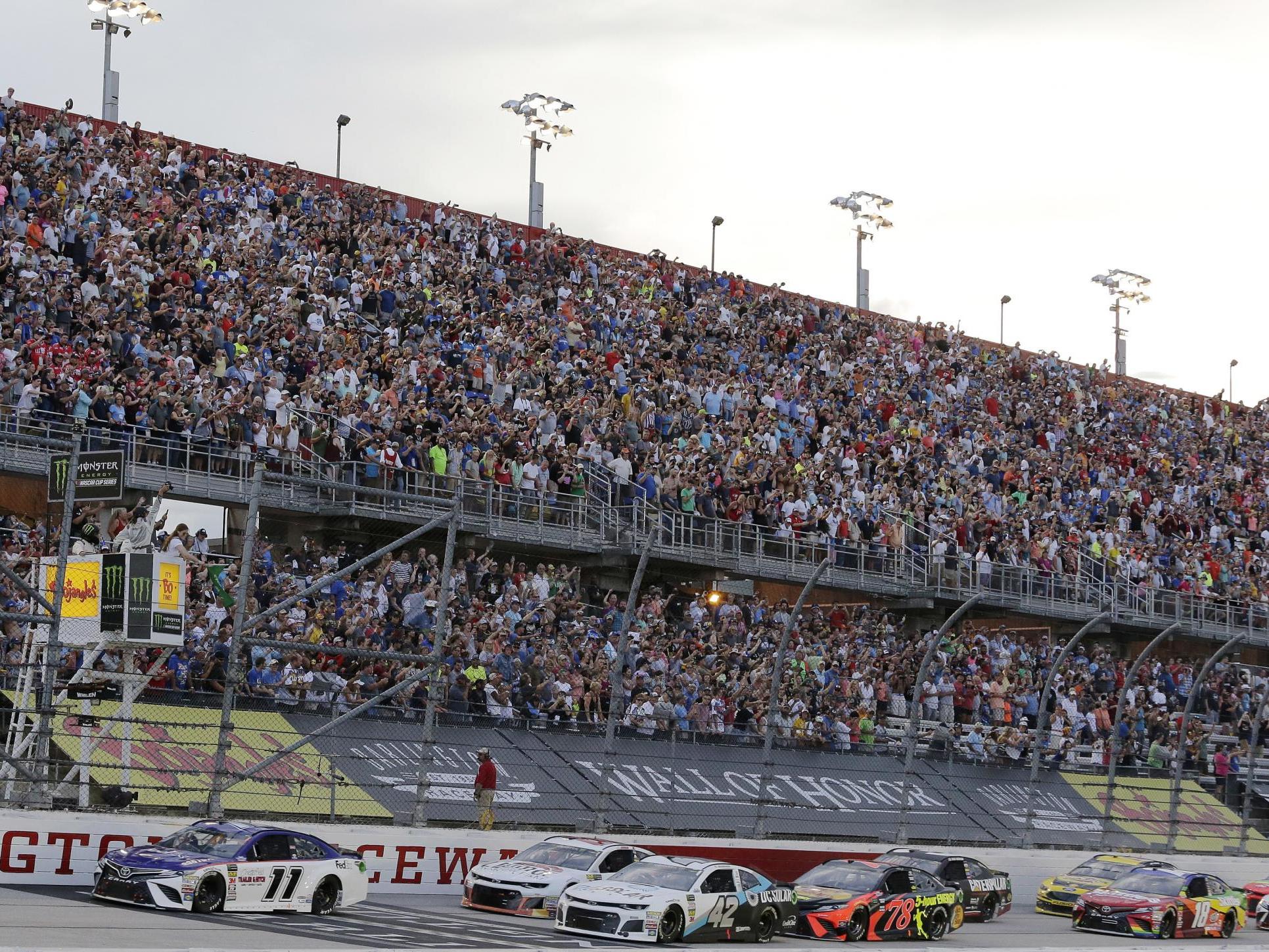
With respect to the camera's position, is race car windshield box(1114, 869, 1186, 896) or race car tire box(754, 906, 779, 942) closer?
race car tire box(754, 906, 779, 942)

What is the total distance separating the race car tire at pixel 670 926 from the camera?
2070 cm

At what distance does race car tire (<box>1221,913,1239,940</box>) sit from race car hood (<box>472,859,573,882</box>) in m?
10.7

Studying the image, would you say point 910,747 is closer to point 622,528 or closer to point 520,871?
point 520,871

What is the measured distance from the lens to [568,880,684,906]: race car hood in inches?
816

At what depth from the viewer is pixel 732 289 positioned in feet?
149

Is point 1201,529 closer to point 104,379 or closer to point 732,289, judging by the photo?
point 732,289

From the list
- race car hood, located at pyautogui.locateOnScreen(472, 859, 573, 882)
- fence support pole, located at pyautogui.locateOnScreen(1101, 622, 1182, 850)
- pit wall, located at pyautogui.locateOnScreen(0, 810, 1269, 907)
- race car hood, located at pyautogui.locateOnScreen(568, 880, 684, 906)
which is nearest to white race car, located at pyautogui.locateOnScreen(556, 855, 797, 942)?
race car hood, located at pyautogui.locateOnScreen(568, 880, 684, 906)

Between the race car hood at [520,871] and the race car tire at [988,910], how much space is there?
25.3 ft

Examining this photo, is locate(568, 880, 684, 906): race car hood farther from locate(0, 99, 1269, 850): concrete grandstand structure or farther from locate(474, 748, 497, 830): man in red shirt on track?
locate(474, 748, 497, 830): man in red shirt on track

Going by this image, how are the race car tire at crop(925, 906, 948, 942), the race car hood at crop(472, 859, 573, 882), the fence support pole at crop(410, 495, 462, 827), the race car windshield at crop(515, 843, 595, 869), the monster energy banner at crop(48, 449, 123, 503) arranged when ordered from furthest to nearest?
the race car tire at crop(925, 906, 948, 942) < the race car windshield at crop(515, 843, 595, 869) < the race car hood at crop(472, 859, 573, 882) < the fence support pole at crop(410, 495, 462, 827) < the monster energy banner at crop(48, 449, 123, 503)

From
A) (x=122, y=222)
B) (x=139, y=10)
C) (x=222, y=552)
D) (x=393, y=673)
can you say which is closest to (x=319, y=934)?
(x=393, y=673)

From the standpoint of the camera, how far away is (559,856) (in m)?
22.5

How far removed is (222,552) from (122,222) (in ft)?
22.1

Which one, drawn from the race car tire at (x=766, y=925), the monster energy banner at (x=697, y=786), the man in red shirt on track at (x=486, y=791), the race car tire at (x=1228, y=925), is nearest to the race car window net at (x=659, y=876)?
the race car tire at (x=766, y=925)
